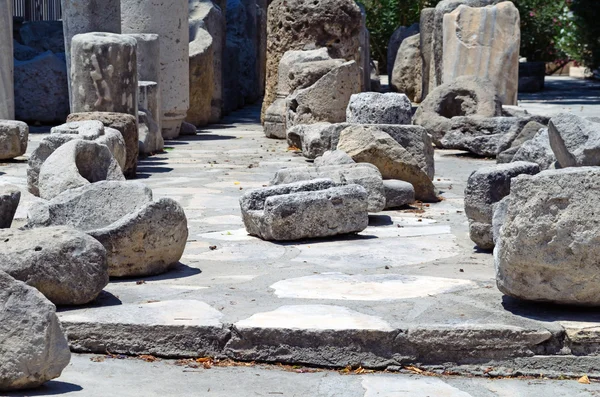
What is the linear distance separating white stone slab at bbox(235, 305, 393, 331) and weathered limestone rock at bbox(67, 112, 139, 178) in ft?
16.2

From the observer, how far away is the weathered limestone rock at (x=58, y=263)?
4.16 metres

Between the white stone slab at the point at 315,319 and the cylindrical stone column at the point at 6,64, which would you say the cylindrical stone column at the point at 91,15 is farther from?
the white stone slab at the point at 315,319

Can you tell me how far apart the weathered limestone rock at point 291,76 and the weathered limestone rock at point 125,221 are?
6.45 metres

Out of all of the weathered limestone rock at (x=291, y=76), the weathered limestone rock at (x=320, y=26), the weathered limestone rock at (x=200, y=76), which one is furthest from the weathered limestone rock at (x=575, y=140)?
the weathered limestone rock at (x=200, y=76)

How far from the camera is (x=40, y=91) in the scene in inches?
542

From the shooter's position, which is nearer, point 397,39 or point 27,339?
point 27,339

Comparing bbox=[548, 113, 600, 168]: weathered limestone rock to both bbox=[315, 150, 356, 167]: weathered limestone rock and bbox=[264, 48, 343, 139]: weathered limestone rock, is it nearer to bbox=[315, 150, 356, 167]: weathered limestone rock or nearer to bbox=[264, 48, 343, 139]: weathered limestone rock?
bbox=[315, 150, 356, 167]: weathered limestone rock

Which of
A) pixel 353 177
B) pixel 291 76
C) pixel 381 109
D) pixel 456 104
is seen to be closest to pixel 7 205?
pixel 353 177

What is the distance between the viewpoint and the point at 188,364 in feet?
12.5

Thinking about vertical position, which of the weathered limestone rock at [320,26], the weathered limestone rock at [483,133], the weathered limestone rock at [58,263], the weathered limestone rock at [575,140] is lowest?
the weathered limestone rock at [483,133]

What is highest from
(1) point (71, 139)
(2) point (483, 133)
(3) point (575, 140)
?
(3) point (575, 140)

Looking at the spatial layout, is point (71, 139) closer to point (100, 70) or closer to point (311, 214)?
point (100, 70)

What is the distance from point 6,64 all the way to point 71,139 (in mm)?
5242

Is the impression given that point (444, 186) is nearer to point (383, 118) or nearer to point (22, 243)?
point (383, 118)
